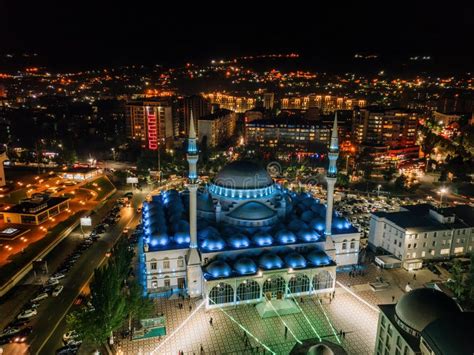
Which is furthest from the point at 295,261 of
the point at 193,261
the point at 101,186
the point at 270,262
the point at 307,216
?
the point at 101,186

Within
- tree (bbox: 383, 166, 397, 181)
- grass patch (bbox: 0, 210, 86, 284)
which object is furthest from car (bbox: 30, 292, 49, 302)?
tree (bbox: 383, 166, 397, 181)

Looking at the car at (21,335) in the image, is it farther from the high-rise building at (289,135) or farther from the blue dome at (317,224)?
the high-rise building at (289,135)

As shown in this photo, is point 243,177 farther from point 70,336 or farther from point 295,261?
point 70,336

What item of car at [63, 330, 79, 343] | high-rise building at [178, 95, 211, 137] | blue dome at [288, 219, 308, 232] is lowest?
car at [63, 330, 79, 343]

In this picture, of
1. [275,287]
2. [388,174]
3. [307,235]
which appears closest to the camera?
[275,287]

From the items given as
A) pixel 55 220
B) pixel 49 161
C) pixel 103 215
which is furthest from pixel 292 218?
pixel 49 161

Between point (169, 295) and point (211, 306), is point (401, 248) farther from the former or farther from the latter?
point (169, 295)

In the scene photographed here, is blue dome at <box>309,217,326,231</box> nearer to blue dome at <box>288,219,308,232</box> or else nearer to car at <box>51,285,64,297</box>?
blue dome at <box>288,219,308,232</box>
